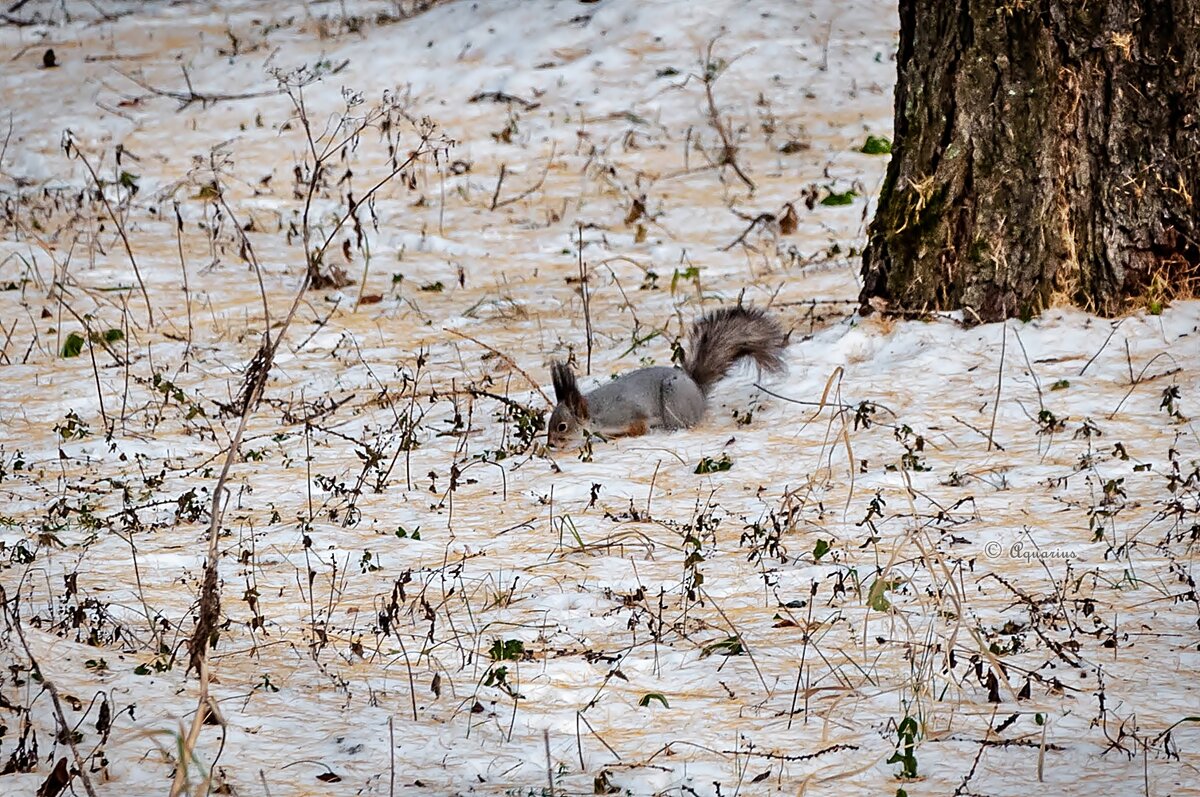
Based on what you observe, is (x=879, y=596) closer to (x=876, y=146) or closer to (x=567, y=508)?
(x=567, y=508)

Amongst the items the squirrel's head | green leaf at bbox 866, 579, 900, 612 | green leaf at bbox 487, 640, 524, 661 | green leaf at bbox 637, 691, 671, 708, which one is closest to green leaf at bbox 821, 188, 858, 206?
the squirrel's head

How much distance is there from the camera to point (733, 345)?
5941 millimetres

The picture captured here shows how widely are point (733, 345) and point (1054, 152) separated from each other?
5.10 feet

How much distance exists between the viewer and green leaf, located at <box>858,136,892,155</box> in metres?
10.3

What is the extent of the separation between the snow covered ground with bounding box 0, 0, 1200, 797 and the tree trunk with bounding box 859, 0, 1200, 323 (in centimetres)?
20

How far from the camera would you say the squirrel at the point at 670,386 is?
219 inches

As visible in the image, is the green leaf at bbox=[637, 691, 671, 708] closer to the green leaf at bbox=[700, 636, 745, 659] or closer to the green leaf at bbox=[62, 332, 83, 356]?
the green leaf at bbox=[700, 636, 745, 659]

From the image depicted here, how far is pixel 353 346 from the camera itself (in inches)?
280

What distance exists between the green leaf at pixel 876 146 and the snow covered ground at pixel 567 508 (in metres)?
0.10

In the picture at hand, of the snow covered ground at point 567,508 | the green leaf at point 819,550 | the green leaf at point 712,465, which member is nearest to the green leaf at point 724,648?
the snow covered ground at point 567,508

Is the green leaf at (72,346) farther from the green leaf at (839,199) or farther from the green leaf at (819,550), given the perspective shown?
the green leaf at (839,199)

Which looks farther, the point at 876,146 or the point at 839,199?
the point at 876,146

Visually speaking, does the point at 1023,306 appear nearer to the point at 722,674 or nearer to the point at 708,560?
the point at 708,560

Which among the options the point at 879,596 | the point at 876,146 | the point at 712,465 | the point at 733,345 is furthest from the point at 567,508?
the point at 876,146
